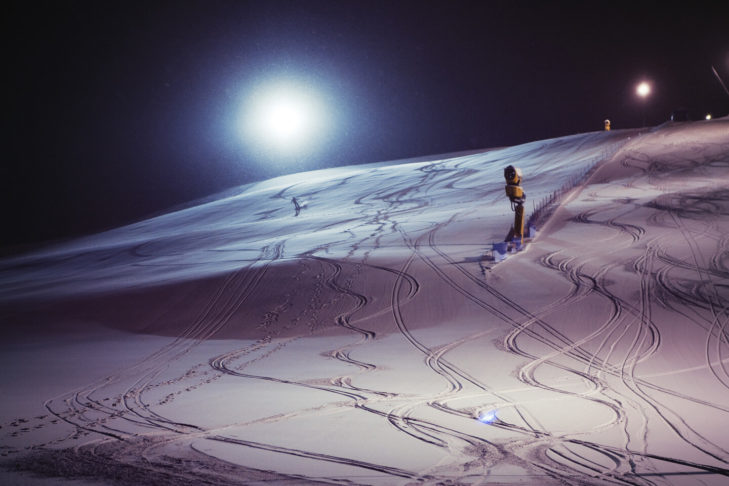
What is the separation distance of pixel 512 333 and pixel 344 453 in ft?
15.8

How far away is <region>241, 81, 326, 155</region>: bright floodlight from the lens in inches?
1700

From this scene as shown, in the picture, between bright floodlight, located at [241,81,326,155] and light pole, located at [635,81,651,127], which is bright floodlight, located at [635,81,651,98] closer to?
light pole, located at [635,81,651,127]

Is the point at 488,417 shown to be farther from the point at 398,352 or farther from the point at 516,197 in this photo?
the point at 516,197

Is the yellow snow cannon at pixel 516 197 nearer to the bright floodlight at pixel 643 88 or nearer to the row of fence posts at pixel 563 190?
the row of fence posts at pixel 563 190

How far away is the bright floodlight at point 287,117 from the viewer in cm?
4319

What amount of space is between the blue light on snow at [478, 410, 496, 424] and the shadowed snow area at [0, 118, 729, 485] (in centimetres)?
3

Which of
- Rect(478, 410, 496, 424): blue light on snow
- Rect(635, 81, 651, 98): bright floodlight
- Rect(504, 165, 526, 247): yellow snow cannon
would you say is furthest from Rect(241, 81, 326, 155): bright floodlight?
Rect(478, 410, 496, 424): blue light on snow

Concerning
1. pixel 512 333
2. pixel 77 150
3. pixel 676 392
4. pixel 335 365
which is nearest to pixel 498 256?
pixel 512 333

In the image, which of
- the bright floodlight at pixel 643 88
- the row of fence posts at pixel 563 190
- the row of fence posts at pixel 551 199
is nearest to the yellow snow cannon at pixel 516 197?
the row of fence posts at pixel 551 199

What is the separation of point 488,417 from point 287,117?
40457 millimetres

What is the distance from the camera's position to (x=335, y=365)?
7594mm

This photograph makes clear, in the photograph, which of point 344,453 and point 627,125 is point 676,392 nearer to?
point 344,453

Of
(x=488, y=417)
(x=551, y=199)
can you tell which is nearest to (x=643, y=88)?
(x=551, y=199)

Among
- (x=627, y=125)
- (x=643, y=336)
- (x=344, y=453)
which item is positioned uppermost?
(x=627, y=125)
